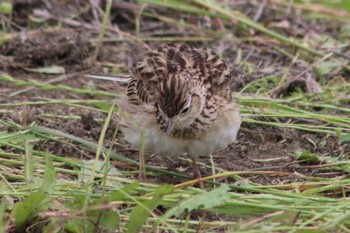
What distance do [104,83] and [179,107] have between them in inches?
104

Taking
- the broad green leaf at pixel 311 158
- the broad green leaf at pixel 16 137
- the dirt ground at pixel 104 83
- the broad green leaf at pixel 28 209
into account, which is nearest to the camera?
the broad green leaf at pixel 28 209

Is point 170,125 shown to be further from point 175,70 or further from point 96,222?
point 96,222

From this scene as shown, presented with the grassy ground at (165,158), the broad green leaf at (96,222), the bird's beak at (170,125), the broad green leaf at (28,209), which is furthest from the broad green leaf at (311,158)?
the broad green leaf at (28,209)

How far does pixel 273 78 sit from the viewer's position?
8.56 metres

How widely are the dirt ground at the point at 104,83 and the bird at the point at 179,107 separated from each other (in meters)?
0.41

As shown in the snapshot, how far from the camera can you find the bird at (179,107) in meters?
6.10

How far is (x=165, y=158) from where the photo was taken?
7.12 metres

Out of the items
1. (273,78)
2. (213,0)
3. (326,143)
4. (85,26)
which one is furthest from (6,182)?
(213,0)

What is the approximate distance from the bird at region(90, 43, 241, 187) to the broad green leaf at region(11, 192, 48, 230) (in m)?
0.85

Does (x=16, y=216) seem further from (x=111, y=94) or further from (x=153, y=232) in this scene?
(x=111, y=94)

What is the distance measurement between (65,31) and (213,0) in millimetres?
1841

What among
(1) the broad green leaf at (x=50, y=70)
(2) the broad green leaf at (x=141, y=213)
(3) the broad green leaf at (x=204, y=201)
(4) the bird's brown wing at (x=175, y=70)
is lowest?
(1) the broad green leaf at (x=50, y=70)

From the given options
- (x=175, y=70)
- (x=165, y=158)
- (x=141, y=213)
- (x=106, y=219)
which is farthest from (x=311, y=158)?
(x=106, y=219)

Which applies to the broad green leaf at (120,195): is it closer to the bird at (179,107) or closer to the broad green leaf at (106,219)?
the broad green leaf at (106,219)
